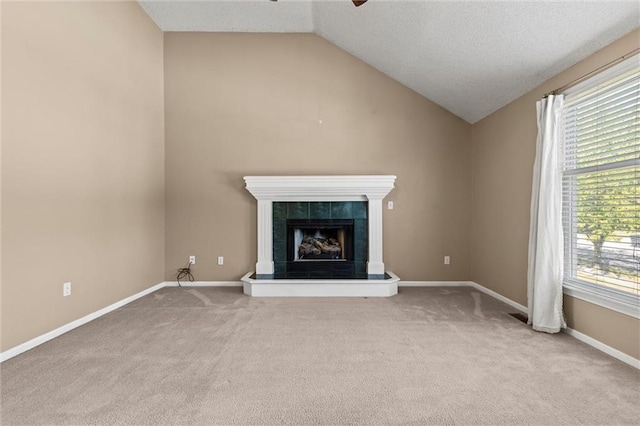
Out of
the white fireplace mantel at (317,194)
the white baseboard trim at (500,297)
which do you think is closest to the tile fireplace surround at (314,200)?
the white fireplace mantel at (317,194)

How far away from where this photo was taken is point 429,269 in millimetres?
4078

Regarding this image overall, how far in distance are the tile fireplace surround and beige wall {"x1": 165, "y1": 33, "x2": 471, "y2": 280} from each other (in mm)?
228

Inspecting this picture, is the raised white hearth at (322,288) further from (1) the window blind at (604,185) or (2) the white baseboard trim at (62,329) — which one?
(1) the window blind at (604,185)

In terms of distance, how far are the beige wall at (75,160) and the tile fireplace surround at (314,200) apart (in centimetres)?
136

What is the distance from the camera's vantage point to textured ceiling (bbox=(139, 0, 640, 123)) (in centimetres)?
217

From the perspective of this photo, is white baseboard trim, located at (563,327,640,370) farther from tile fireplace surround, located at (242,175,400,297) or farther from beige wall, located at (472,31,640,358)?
tile fireplace surround, located at (242,175,400,297)

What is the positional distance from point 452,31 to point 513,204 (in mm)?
1925

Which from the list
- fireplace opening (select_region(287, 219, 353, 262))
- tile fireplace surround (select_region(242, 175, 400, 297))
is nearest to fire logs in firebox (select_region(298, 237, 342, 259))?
fireplace opening (select_region(287, 219, 353, 262))

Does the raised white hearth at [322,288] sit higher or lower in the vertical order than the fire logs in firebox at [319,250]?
lower

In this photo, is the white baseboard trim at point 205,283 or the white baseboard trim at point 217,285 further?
the white baseboard trim at point 205,283

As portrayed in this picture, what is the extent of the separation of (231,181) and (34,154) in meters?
2.05

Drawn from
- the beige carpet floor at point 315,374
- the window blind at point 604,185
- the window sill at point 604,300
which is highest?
the window blind at point 604,185

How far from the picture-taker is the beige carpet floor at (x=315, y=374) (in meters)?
1.50

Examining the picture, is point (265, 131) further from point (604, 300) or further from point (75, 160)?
point (604, 300)
